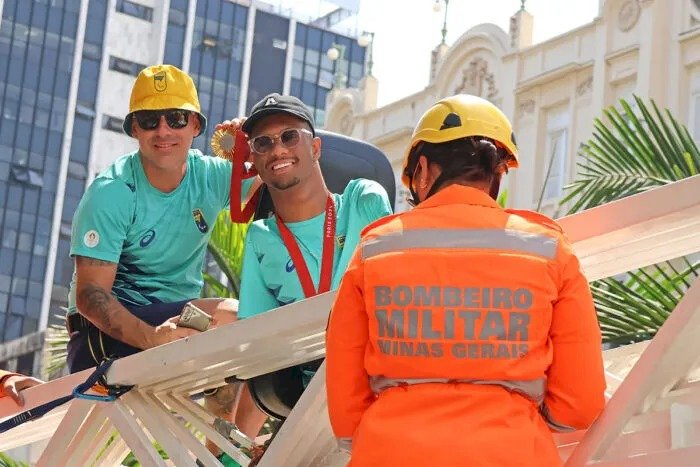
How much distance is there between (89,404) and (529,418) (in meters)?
2.58

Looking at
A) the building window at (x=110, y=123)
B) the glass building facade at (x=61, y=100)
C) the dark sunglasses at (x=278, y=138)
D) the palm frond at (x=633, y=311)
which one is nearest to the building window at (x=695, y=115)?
the palm frond at (x=633, y=311)

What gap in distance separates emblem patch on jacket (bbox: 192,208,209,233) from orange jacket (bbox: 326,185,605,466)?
2.51 metres

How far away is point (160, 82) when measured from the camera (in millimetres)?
5879

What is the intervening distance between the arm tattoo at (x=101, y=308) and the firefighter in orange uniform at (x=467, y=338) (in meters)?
2.19

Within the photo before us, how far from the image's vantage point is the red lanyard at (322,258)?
4996 mm

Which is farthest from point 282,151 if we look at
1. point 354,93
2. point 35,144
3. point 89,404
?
point 35,144

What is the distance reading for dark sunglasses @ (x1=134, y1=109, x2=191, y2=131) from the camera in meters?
5.88

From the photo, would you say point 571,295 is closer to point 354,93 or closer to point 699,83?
point 699,83

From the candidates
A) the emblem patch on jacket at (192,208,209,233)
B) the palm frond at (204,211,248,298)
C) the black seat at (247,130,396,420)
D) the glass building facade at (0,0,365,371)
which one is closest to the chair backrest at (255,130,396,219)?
the black seat at (247,130,396,420)

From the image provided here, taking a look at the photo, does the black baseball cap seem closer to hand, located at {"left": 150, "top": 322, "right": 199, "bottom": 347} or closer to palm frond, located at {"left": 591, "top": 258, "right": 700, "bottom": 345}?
hand, located at {"left": 150, "top": 322, "right": 199, "bottom": 347}

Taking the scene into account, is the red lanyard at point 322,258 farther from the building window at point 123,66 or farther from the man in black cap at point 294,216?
the building window at point 123,66

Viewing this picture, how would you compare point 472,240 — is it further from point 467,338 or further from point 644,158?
point 644,158

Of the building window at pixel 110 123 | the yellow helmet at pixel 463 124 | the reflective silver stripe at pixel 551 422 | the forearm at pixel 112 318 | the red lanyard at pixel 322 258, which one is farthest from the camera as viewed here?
the building window at pixel 110 123

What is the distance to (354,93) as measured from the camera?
3362 cm
